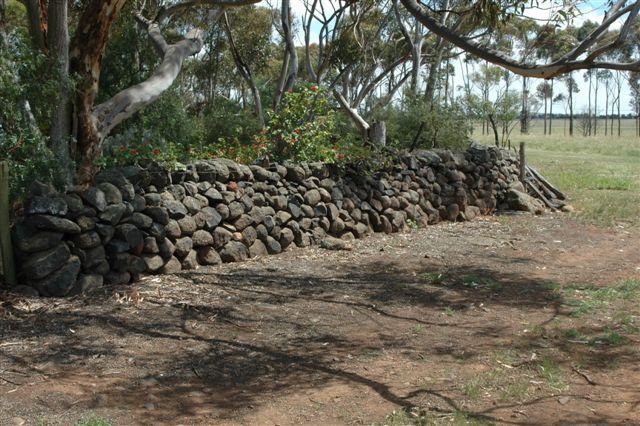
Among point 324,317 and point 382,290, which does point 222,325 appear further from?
point 382,290

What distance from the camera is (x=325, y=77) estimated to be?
25141 millimetres

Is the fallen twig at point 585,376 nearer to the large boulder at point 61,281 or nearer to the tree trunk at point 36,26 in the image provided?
the large boulder at point 61,281

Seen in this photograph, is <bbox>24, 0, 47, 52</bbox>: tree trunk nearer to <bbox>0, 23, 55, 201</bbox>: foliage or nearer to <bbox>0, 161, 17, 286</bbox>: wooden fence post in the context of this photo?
<bbox>0, 23, 55, 201</bbox>: foliage

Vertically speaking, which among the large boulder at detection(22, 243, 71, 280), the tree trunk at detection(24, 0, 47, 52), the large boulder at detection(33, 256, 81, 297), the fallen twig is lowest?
the fallen twig

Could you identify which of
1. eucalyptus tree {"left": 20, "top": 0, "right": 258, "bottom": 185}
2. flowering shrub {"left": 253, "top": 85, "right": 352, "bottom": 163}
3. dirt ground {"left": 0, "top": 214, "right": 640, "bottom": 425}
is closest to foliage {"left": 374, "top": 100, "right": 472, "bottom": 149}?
flowering shrub {"left": 253, "top": 85, "right": 352, "bottom": 163}

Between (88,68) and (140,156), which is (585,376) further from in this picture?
(88,68)

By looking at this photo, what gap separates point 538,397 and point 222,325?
2939 millimetres

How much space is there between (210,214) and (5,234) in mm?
2680

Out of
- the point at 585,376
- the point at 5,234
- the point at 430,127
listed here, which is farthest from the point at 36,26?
the point at 430,127

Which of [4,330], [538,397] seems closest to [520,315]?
[538,397]

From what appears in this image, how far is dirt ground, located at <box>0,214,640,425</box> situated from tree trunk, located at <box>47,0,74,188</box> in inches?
70.9

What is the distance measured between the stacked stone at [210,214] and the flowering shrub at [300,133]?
316 mm

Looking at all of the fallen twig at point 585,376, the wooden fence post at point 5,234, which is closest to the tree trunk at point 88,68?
the wooden fence post at point 5,234

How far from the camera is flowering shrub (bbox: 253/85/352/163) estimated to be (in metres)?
11.2
